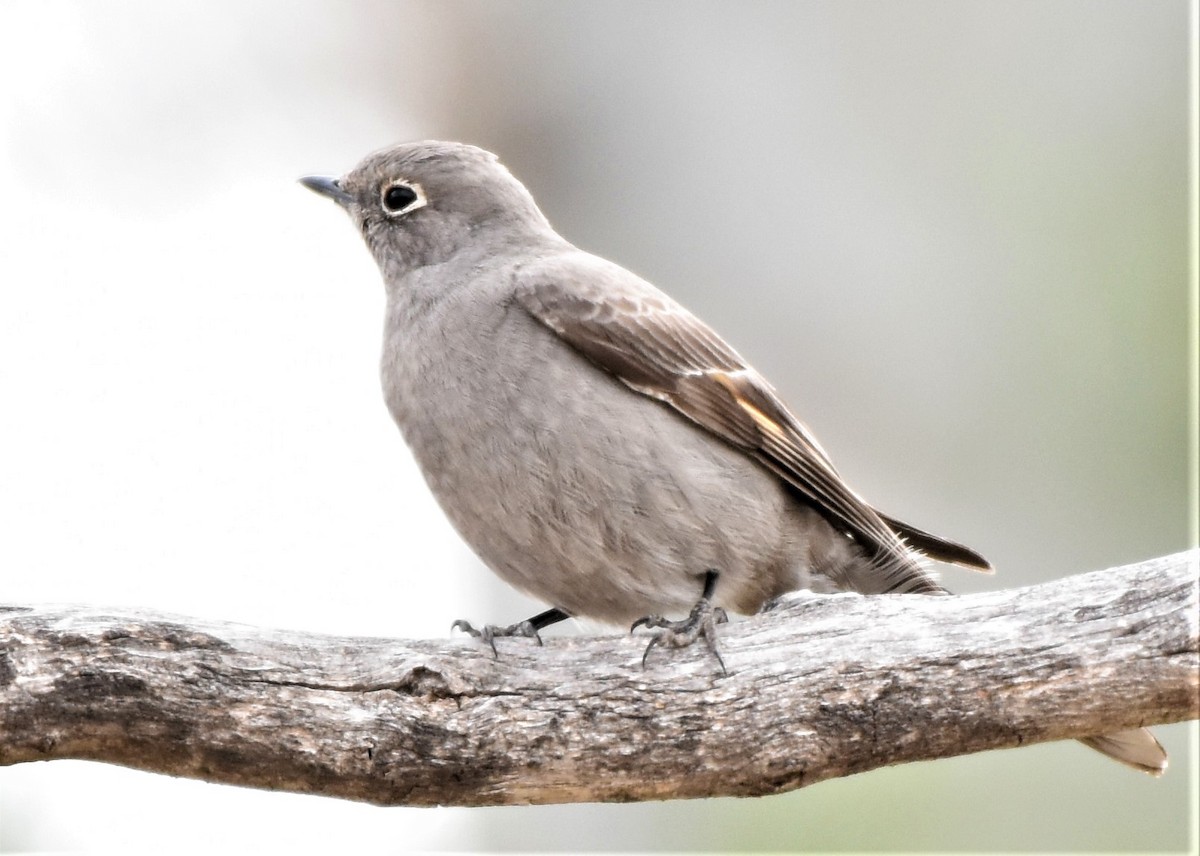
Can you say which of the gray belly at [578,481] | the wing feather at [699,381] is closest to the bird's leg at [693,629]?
the gray belly at [578,481]

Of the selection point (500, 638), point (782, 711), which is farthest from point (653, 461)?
point (782, 711)

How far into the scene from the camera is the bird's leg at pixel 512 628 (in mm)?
4701

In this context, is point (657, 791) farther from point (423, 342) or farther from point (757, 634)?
point (423, 342)

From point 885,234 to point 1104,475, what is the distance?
1.82 metres

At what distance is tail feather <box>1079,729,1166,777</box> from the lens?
4.68m

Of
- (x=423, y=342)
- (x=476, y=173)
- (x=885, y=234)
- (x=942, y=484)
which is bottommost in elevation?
(x=423, y=342)

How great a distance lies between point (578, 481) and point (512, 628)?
1.91 ft

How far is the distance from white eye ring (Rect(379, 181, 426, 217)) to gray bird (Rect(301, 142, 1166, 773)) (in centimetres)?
48

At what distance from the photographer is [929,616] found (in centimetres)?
432

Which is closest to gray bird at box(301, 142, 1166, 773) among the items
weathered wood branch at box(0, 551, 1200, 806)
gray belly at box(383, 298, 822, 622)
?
gray belly at box(383, 298, 822, 622)

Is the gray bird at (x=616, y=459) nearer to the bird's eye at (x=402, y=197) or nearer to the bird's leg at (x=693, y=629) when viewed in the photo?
the bird's leg at (x=693, y=629)

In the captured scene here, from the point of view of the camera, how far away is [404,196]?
253 inches

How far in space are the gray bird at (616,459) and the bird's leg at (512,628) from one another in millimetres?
12

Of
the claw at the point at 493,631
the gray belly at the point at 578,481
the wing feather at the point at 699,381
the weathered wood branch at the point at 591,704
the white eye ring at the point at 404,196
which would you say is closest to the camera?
the weathered wood branch at the point at 591,704
